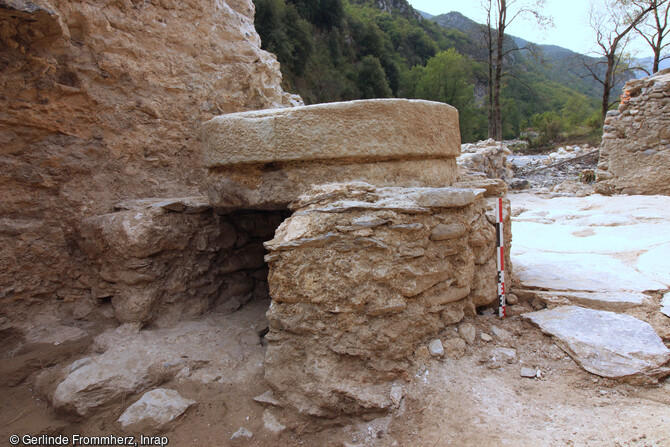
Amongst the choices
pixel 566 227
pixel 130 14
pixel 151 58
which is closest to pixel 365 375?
pixel 151 58

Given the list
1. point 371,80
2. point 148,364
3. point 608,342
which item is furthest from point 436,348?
point 371,80

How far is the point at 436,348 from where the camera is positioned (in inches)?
75.9

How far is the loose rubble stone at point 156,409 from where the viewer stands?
1936 mm

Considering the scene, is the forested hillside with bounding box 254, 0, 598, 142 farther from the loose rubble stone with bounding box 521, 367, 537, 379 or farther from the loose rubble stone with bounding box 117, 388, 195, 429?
the loose rubble stone with bounding box 521, 367, 537, 379

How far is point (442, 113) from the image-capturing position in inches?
95.0

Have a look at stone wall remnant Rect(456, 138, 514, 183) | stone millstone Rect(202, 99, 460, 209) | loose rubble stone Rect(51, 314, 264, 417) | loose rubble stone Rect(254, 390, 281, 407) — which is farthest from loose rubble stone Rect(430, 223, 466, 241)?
stone wall remnant Rect(456, 138, 514, 183)

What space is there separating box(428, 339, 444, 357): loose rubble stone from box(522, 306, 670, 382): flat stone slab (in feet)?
2.03

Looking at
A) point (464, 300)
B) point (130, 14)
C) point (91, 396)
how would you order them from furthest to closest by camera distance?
1. point (130, 14)
2. point (464, 300)
3. point (91, 396)

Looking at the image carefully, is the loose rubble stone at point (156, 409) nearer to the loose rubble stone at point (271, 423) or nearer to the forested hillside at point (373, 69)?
the loose rubble stone at point (271, 423)

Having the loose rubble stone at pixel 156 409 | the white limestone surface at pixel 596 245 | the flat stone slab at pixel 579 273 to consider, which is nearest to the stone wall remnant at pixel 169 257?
the loose rubble stone at pixel 156 409

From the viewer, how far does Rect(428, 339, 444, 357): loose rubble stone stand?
1.92 m

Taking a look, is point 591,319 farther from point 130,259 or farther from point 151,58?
point 151,58

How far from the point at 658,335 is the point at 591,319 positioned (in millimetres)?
282

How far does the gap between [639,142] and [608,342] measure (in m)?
5.87
